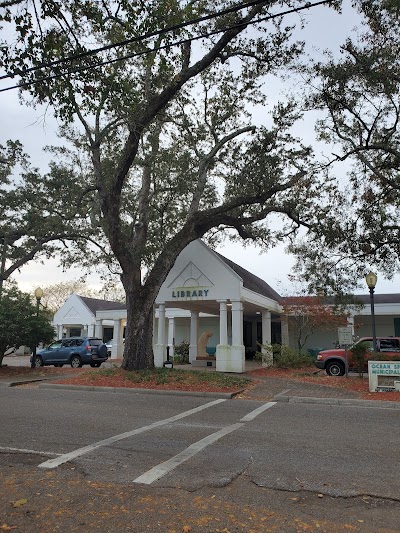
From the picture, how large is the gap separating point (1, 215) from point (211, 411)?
20.1 m

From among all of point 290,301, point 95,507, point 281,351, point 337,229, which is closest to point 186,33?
point 95,507

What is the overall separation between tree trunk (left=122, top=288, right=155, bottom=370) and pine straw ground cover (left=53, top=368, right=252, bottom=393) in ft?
1.53

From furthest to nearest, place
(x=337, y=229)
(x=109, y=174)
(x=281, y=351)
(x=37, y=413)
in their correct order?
(x=281, y=351) < (x=109, y=174) < (x=337, y=229) < (x=37, y=413)

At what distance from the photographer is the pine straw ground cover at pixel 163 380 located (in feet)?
47.2

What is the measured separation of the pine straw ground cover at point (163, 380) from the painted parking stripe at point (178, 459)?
6352 millimetres

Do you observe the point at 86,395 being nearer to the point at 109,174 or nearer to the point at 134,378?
the point at 134,378

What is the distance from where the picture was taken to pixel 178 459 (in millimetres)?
5961

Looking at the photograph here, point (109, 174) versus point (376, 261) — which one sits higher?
point (109, 174)

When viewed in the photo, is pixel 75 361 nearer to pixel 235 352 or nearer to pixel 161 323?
pixel 161 323

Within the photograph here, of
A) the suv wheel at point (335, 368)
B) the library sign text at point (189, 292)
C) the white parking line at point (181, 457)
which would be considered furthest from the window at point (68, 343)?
the white parking line at point (181, 457)

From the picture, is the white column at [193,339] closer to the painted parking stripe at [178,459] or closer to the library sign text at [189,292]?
the library sign text at [189,292]

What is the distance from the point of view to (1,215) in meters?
25.2

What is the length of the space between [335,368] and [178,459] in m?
14.1

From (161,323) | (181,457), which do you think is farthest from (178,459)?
(161,323)
